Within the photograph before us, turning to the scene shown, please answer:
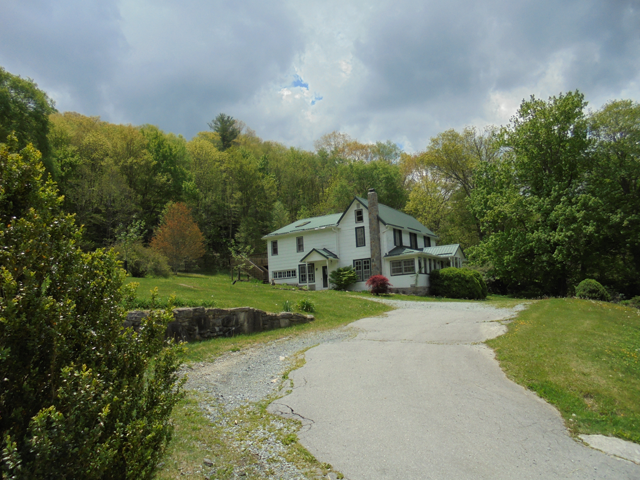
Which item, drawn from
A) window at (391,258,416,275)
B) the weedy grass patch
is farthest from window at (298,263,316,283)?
the weedy grass patch

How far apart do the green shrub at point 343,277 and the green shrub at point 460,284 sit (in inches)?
245

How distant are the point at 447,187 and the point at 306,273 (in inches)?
827

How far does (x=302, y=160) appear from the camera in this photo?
53219mm

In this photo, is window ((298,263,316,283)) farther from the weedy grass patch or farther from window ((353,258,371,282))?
the weedy grass patch

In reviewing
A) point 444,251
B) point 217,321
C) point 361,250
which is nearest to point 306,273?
point 361,250

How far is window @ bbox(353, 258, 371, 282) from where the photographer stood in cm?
3066

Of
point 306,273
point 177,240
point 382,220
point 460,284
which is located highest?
point 382,220

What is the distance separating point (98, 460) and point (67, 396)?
410mm

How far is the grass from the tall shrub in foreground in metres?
5.87

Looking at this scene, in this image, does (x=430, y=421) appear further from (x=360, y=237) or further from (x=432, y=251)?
(x=432, y=251)

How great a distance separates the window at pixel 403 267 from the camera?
2893 cm

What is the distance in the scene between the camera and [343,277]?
2973 cm

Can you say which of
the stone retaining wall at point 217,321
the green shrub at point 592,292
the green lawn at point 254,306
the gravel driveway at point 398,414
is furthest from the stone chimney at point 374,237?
the gravel driveway at point 398,414

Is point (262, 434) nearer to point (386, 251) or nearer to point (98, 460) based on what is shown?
point (98, 460)
